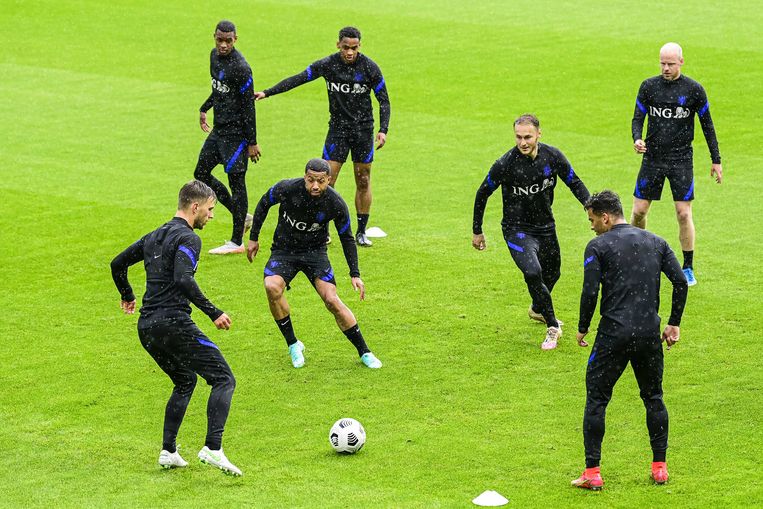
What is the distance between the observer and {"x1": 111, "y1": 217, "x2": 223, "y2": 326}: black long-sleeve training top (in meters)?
10.2

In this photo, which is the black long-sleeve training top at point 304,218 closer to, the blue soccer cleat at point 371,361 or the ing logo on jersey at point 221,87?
the blue soccer cleat at point 371,361

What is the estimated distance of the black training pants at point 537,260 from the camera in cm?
1341

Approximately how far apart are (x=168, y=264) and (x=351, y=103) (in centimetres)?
733

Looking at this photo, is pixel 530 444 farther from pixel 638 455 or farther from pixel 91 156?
pixel 91 156

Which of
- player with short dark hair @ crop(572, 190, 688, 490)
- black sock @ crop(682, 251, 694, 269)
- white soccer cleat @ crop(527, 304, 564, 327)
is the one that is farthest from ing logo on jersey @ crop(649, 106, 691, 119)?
player with short dark hair @ crop(572, 190, 688, 490)

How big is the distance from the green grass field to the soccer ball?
225 mm

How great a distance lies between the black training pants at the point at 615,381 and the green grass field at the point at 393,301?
0.40 meters

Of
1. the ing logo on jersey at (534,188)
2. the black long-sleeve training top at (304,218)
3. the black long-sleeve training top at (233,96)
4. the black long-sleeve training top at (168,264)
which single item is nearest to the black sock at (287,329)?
the black long-sleeve training top at (304,218)

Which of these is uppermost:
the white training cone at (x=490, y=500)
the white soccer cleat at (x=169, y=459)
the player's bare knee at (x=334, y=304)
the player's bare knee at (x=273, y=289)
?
the player's bare knee at (x=273, y=289)

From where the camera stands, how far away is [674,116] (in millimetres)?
15492

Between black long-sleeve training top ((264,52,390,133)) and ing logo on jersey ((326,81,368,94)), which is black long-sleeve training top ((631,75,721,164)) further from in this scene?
ing logo on jersey ((326,81,368,94))

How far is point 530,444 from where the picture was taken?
10.9m

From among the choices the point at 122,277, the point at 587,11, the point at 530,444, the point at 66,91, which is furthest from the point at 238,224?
the point at 587,11

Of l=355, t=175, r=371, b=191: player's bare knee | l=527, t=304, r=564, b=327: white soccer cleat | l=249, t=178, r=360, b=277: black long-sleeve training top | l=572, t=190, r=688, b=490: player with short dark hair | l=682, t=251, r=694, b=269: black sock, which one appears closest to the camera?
l=572, t=190, r=688, b=490: player with short dark hair
